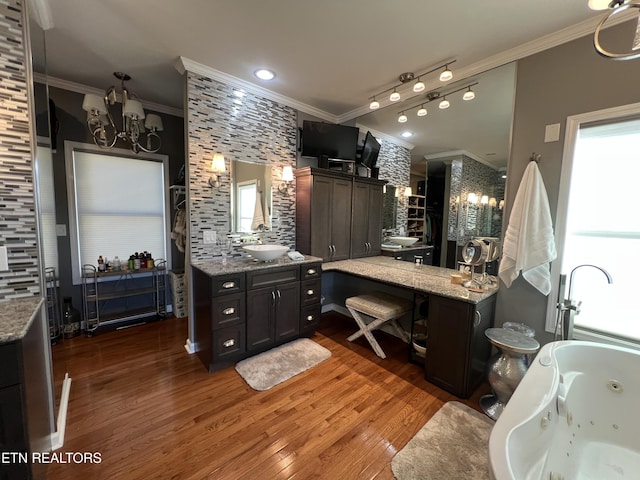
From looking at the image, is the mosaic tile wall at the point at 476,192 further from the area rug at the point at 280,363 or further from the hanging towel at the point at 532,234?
the area rug at the point at 280,363

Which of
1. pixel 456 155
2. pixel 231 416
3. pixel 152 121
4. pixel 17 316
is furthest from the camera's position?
pixel 152 121

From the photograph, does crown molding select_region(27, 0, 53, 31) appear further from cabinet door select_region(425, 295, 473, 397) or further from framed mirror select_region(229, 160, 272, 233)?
cabinet door select_region(425, 295, 473, 397)

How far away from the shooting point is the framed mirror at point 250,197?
2863mm

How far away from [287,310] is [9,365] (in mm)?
1921

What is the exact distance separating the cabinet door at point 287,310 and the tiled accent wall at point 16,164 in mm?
1721

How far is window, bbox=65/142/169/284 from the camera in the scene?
9.84ft

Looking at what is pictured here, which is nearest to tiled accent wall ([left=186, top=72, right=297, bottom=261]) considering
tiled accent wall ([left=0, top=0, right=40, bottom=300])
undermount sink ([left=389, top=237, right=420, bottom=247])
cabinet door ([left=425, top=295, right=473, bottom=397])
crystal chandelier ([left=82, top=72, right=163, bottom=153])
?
crystal chandelier ([left=82, top=72, right=163, bottom=153])

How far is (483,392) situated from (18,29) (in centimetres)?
388

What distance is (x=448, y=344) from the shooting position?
2.13 metres

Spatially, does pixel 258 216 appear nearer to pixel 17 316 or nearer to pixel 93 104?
pixel 93 104

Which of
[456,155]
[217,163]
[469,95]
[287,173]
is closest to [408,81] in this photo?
[469,95]

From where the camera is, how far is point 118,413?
6.07ft

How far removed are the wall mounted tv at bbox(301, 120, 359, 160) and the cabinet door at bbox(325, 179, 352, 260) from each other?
0.40 meters

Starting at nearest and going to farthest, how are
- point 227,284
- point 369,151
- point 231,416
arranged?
point 231,416, point 227,284, point 369,151
